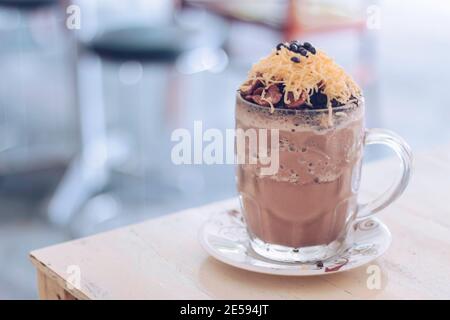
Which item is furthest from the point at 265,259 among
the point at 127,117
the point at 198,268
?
the point at 127,117

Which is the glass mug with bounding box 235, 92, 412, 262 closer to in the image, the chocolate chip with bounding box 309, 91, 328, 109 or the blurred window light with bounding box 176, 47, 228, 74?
the chocolate chip with bounding box 309, 91, 328, 109

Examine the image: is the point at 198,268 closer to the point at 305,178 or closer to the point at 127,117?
the point at 305,178

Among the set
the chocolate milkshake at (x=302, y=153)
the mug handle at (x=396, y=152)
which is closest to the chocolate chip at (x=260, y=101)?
the chocolate milkshake at (x=302, y=153)

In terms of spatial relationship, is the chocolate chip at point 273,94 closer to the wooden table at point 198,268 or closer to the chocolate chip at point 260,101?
the chocolate chip at point 260,101

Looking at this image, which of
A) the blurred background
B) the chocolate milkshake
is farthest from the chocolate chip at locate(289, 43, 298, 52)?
the blurred background

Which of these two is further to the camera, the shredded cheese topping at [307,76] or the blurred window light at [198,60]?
the blurred window light at [198,60]

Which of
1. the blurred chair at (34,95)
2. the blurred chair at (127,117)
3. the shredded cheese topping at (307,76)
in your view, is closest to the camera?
the shredded cheese topping at (307,76)

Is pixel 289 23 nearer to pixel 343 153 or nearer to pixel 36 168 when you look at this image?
pixel 36 168
